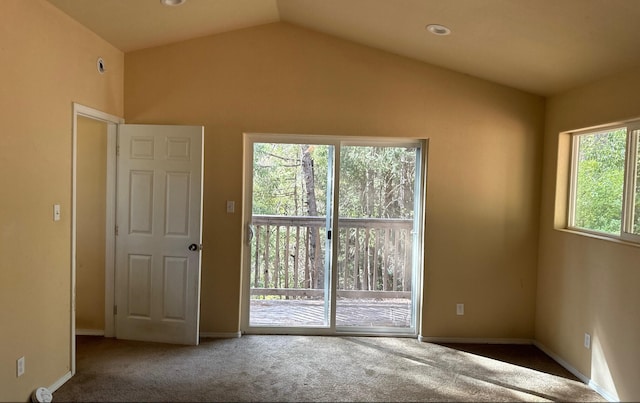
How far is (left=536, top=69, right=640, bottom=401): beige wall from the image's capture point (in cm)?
257

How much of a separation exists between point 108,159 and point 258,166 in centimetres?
126

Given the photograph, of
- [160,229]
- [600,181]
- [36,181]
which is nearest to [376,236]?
[600,181]

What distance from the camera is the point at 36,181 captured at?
2453 millimetres

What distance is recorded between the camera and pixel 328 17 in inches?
125

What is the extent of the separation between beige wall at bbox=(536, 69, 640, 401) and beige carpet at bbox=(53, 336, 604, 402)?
0.75ft

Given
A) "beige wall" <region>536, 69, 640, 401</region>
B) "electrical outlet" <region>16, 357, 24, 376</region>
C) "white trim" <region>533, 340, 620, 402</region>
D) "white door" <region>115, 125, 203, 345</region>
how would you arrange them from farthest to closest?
1. "white door" <region>115, 125, 203, 345</region>
2. "white trim" <region>533, 340, 620, 402</region>
3. "beige wall" <region>536, 69, 640, 401</region>
4. "electrical outlet" <region>16, 357, 24, 376</region>

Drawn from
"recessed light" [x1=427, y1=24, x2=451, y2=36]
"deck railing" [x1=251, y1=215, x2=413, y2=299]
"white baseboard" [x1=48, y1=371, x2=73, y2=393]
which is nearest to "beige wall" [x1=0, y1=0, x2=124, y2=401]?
"white baseboard" [x1=48, y1=371, x2=73, y2=393]

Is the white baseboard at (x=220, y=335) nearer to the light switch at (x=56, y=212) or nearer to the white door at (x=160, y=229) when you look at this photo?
the white door at (x=160, y=229)

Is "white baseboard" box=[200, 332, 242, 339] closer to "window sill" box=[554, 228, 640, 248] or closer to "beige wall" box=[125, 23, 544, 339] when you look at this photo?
"beige wall" box=[125, 23, 544, 339]

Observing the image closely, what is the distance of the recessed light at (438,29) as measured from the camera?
2811mm

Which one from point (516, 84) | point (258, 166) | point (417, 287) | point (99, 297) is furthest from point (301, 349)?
point (516, 84)

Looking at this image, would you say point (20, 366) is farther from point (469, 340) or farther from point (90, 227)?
point (469, 340)

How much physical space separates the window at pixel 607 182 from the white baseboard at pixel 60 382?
3.83m

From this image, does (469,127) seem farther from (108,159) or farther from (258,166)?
(108,159)
